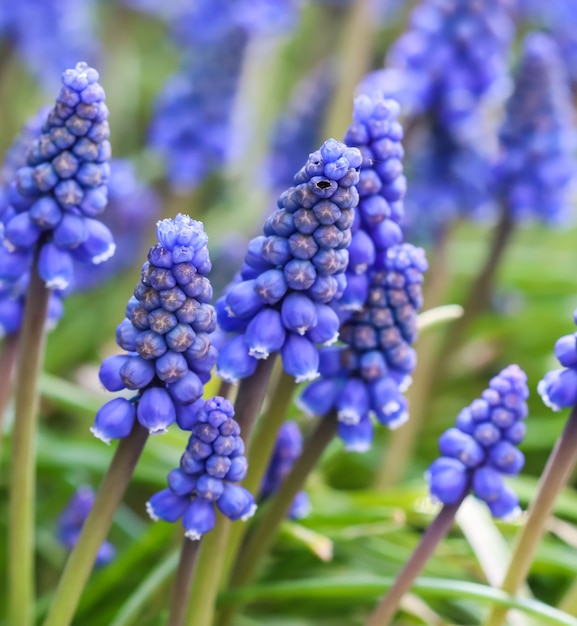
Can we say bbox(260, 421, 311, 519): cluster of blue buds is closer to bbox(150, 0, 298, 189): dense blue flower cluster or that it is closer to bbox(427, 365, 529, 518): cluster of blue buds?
bbox(427, 365, 529, 518): cluster of blue buds

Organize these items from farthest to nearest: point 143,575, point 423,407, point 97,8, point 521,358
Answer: point 97,8, point 521,358, point 423,407, point 143,575

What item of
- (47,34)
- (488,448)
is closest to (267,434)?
(488,448)

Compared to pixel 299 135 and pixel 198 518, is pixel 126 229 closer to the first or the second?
pixel 299 135

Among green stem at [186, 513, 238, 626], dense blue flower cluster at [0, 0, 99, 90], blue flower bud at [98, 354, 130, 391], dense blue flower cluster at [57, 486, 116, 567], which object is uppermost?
dense blue flower cluster at [0, 0, 99, 90]

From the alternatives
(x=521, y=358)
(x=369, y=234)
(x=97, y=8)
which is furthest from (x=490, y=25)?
(x=97, y=8)

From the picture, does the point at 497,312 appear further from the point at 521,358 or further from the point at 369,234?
the point at 369,234

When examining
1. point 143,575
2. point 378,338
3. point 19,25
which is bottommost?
point 143,575

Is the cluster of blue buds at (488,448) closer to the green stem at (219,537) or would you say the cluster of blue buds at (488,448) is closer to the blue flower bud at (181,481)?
the green stem at (219,537)

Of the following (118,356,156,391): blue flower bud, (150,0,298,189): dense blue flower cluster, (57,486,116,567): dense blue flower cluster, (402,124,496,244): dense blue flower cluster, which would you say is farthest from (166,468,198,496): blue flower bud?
(150,0,298,189): dense blue flower cluster
